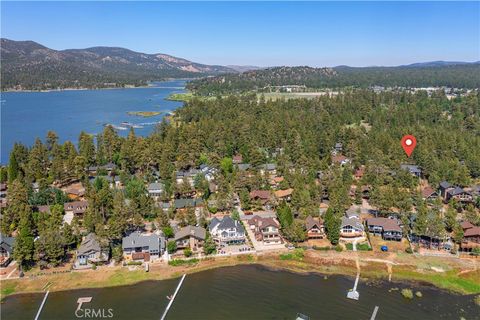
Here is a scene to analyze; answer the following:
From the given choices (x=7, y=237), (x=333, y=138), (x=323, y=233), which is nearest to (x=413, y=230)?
(x=323, y=233)

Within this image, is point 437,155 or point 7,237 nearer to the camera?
point 7,237

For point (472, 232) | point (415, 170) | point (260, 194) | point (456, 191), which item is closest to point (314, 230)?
point (260, 194)

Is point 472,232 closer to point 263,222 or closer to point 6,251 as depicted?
point 263,222

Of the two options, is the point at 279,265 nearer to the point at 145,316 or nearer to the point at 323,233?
the point at 323,233

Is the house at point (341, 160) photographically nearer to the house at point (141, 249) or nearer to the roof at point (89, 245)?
the house at point (141, 249)

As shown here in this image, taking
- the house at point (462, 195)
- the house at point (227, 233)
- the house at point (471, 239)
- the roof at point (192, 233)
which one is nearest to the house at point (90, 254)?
the roof at point (192, 233)

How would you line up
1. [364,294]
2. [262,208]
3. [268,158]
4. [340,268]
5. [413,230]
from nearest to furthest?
[364,294] < [340,268] < [413,230] < [262,208] < [268,158]

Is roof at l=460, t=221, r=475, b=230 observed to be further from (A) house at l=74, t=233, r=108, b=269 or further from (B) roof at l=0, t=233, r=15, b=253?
(B) roof at l=0, t=233, r=15, b=253
